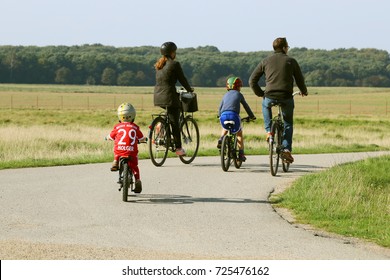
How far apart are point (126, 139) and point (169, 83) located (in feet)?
14.4

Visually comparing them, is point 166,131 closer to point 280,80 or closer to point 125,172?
point 280,80

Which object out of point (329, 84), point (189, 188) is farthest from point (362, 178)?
point (329, 84)

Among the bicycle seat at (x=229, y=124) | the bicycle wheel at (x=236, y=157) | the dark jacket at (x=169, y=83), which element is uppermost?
the dark jacket at (x=169, y=83)

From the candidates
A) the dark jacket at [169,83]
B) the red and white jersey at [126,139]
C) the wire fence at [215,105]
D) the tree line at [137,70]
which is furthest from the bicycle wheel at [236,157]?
the tree line at [137,70]

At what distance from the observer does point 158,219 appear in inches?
416

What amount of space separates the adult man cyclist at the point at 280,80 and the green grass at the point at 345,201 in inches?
43.4

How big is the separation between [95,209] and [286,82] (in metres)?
4.73

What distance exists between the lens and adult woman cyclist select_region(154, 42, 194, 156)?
1590cm

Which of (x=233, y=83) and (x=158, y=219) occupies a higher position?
(x=233, y=83)

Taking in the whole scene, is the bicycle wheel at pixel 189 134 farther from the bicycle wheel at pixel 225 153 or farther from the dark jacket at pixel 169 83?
the bicycle wheel at pixel 225 153

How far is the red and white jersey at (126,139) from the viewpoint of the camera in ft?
38.5

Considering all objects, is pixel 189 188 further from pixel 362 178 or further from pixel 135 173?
pixel 362 178

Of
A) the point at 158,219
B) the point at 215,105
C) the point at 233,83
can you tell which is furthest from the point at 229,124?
the point at 215,105

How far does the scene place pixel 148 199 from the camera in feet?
40.2
